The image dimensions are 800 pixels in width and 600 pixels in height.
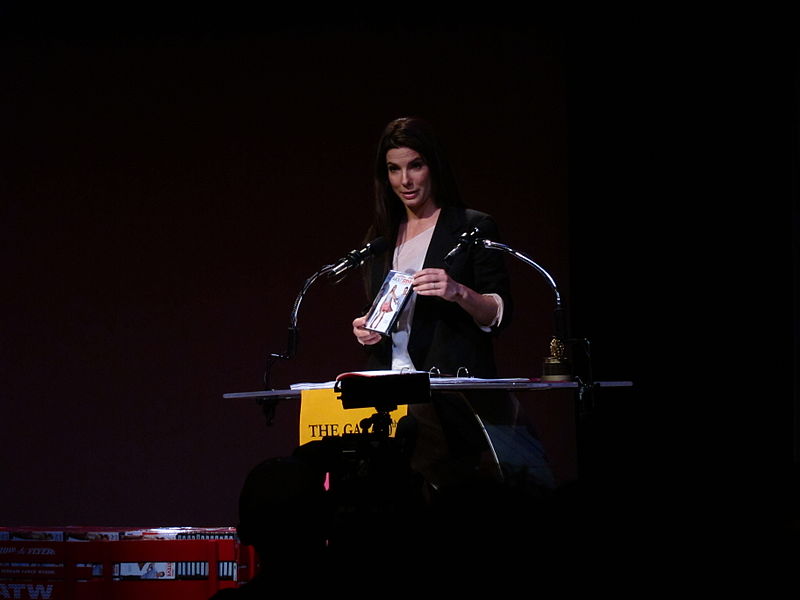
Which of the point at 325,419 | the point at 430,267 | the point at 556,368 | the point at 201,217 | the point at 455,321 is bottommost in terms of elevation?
the point at 325,419

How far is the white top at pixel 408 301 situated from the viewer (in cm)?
235

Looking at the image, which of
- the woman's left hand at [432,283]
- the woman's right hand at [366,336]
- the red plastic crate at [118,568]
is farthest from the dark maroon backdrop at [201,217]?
the woman's left hand at [432,283]

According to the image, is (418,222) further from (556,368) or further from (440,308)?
(556,368)

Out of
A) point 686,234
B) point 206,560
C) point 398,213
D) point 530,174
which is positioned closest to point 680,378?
point 686,234

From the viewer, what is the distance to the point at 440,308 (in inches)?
93.1

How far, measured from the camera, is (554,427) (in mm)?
3727

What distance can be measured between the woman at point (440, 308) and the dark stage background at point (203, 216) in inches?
50.5

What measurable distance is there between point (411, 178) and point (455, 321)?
42 cm

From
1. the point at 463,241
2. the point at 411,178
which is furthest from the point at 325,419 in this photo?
the point at 411,178

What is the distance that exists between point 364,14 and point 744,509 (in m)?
3.03

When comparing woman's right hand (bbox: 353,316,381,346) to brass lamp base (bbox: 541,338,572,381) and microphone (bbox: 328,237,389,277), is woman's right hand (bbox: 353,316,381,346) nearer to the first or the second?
microphone (bbox: 328,237,389,277)

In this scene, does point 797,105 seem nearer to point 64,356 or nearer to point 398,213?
point 398,213

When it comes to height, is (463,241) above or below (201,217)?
below

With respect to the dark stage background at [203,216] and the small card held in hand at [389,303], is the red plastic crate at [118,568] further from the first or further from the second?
the dark stage background at [203,216]
